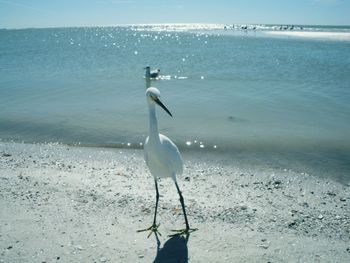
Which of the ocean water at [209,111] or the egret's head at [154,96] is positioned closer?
the egret's head at [154,96]

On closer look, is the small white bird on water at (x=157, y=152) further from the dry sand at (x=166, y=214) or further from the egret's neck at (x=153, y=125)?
the dry sand at (x=166, y=214)

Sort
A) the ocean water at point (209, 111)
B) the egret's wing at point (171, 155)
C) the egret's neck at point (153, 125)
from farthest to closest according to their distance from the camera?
the ocean water at point (209, 111) < the egret's wing at point (171, 155) < the egret's neck at point (153, 125)

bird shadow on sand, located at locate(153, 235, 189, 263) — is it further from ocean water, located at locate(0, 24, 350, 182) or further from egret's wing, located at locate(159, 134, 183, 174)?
ocean water, located at locate(0, 24, 350, 182)

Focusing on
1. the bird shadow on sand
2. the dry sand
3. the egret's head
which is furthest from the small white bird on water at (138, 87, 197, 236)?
the dry sand

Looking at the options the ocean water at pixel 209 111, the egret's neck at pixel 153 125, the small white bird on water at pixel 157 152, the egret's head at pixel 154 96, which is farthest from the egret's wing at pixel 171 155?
the ocean water at pixel 209 111

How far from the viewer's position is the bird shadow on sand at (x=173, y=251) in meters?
6.12

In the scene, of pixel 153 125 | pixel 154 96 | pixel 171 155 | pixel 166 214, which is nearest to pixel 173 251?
pixel 166 214

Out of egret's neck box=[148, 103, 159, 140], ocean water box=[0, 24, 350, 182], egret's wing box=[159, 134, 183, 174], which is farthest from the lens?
ocean water box=[0, 24, 350, 182]

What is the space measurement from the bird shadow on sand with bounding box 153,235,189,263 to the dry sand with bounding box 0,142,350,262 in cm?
2

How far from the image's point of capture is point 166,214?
7.59 meters

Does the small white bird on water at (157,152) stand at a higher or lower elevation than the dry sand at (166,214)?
higher

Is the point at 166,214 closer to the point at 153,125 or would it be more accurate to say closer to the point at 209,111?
the point at 153,125

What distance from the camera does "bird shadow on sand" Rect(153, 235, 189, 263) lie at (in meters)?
6.12

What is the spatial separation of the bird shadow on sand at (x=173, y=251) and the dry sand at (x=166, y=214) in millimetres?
18
